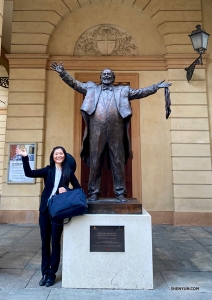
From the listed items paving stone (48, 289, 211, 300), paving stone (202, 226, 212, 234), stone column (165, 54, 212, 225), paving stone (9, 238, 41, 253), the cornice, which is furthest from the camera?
the cornice

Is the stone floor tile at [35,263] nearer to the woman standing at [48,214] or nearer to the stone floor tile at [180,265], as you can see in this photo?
the woman standing at [48,214]

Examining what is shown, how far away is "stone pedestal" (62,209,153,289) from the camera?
9.50 feet

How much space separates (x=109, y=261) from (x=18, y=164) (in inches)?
211

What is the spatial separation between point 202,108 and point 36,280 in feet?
21.9

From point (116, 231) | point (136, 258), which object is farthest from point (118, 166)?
point (136, 258)

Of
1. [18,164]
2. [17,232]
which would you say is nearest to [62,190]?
[17,232]

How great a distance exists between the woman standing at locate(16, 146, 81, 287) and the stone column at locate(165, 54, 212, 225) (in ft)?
16.4

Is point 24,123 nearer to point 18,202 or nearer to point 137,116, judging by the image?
point 18,202

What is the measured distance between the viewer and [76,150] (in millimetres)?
7633

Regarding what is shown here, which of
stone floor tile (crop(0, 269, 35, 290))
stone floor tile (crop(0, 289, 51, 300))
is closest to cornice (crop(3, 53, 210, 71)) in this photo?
stone floor tile (crop(0, 269, 35, 290))

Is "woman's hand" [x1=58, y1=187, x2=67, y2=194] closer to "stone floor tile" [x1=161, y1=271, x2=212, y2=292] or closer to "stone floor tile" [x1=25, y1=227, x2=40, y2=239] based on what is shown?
"stone floor tile" [x1=161, y1=271, x2=212, y2=292]

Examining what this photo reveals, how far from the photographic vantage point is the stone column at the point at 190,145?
23.4ft

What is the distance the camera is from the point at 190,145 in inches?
290

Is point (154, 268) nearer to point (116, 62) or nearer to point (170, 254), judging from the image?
point (170, 254)
